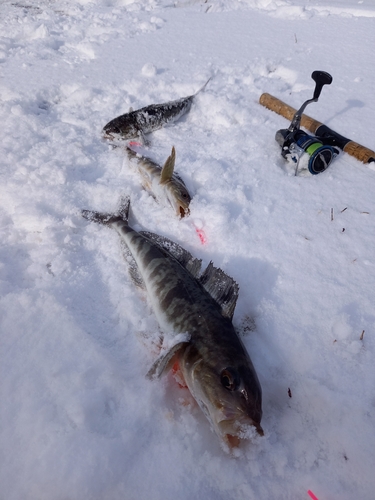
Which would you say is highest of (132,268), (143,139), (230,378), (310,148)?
(310,148)

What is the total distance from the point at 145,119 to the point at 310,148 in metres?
A: 2.48

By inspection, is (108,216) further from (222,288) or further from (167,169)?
(222,288)

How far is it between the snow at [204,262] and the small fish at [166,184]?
126mm

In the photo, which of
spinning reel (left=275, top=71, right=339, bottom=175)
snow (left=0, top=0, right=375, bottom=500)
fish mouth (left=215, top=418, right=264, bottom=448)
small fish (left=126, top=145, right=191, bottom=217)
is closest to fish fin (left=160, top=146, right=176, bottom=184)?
small fish (left=126, top=145, right=191, bottom=217)

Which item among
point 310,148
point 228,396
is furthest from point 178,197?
point 228,396

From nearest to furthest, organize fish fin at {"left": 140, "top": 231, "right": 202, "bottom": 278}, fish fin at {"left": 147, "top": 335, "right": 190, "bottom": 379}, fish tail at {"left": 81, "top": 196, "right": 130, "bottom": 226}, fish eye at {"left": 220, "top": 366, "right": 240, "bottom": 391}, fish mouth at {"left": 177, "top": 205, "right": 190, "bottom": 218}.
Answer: fish eye at {"left": 220, "top": 366, "right": 240, "bottom": 391} < fish fin at {"left": 147, "top": 335, "right": 190, "bottom": 379} < fish fin at {"left": 140, "top": 231, "right": 202, "bottom": 278} < fish tail at {"left": 81, "top": 196, "right": 130, "bottom": 226} < fish mouth at {"left": 177, "top": 205, "right": 190, "bottom": 218}

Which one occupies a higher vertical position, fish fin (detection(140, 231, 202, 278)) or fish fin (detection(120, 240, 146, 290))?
fish fin (detection(140, 231, 202, 278))

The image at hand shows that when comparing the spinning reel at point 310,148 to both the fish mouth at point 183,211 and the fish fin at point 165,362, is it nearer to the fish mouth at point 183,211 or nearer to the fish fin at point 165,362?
the fish mouth at point 183,211

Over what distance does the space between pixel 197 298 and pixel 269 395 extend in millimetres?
872

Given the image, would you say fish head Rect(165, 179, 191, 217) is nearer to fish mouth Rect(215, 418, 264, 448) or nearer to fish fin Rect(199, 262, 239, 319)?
fish fin Rect(199, 262, 239, 319)

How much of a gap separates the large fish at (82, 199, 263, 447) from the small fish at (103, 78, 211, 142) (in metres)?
2.13

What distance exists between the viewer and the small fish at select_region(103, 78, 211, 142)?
15.5 feet

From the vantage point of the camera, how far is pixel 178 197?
3.60 meters

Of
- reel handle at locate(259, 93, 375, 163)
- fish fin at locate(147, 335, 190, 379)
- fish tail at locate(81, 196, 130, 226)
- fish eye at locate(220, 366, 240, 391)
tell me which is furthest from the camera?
reel handle at locate(259, 93, 375, 163)
